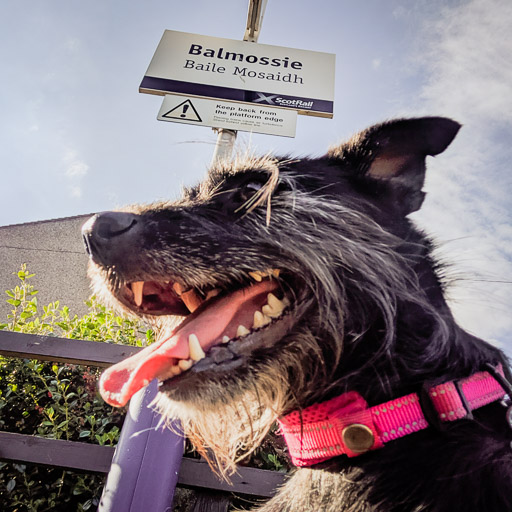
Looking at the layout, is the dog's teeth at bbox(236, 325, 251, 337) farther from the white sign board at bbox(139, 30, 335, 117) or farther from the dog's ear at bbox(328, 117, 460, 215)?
the white sign board at bbox(139, 30, 335, 117)

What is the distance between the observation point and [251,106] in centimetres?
326

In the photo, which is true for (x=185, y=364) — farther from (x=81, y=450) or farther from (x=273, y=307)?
(x=81, y=450)

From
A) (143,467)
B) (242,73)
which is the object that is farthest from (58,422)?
(242,73)

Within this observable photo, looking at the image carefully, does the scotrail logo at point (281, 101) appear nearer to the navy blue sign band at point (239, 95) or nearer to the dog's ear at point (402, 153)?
the navy blue sign band at point (239, 95)

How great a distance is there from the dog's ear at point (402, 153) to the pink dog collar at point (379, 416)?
659 mm

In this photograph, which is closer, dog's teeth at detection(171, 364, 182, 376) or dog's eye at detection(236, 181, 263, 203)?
dog's teeth at detection(171, 364, 182, 376)

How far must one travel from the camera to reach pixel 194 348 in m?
1.14

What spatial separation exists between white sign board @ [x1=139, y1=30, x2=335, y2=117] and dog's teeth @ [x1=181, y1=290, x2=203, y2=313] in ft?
7.65

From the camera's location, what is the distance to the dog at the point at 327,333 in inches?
39.4

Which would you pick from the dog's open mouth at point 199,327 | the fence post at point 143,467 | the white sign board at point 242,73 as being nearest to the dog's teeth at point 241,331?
the dog's open mouth at point 199,327

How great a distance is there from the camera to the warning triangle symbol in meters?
3.18

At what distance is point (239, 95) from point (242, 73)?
0.97ft

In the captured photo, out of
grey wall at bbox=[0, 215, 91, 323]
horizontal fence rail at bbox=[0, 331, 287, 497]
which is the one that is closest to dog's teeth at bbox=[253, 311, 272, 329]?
horizontal fence rail at bbox=[0, 331, 287, 497]

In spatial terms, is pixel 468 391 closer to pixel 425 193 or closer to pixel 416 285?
pixel 416 285
